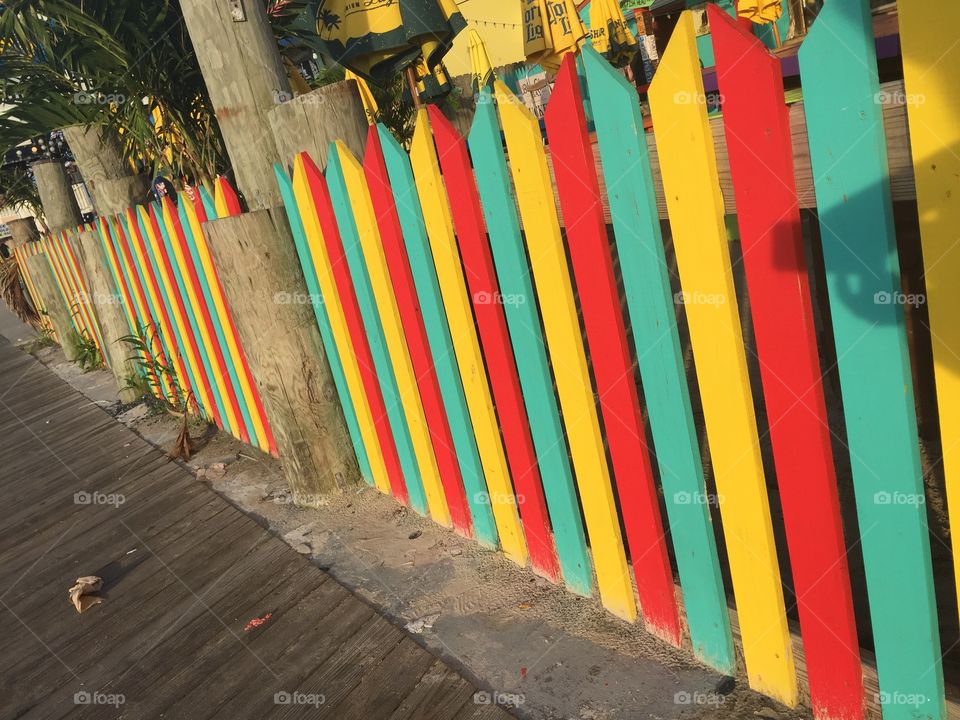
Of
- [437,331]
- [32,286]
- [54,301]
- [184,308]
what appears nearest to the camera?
[437,331]

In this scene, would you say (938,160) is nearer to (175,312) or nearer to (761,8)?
(175,312)

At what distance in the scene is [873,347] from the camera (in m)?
1.25

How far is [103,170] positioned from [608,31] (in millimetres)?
4703

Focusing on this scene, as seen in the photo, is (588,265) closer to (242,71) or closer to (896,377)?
(896,377)

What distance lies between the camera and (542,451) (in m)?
2.15

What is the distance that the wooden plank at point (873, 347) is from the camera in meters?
1.15

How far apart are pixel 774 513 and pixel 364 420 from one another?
1584 mm
